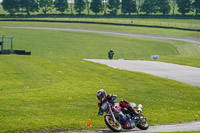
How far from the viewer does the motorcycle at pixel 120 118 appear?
15562 millimetres

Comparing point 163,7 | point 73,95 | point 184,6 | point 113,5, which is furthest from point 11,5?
point 73,95

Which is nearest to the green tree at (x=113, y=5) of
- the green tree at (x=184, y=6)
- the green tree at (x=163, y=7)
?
the green tree at (x=163, y=7)

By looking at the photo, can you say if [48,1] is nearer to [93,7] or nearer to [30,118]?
[93,7]

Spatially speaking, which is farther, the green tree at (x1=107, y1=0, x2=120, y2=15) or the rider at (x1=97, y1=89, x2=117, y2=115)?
the green tree at (x1=107, y1=0, x2=120, y2=15)

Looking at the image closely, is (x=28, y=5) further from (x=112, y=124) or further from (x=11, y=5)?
(x=112, y=124)

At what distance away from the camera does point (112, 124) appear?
1557 centimetres

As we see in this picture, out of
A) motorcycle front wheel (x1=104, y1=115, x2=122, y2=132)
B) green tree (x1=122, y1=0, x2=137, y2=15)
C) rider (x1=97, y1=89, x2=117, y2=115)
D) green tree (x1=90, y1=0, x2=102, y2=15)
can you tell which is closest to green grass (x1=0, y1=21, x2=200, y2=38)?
green tree (x1=90, y1=0, x2=102, y2=15)

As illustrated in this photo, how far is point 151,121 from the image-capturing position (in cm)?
1792

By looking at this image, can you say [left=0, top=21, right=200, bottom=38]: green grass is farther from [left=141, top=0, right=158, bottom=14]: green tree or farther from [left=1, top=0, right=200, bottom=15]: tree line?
[left=141, top=0, right=158, bottom=14]: green tree

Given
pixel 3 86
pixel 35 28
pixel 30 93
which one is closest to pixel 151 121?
pixel 30 93

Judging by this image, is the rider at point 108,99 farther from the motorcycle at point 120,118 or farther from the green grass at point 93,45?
the green grass at point 93,45

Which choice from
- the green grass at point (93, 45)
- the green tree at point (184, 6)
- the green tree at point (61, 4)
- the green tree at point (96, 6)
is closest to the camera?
the green grass at point (93, 45)

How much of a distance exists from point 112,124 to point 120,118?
65 centimetres

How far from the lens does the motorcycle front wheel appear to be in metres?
15.4
